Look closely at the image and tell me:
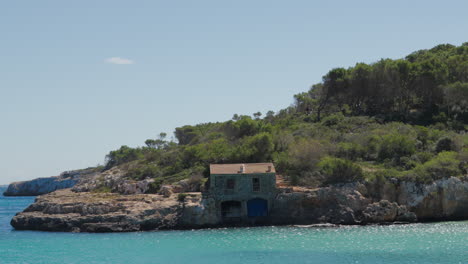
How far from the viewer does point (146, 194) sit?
50312mm

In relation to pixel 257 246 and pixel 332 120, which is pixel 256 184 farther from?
pixel 332 120

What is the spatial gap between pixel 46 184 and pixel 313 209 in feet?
366

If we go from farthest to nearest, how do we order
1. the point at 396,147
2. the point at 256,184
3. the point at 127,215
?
the point at 396,147, the point at 256,184, the point at 127,215

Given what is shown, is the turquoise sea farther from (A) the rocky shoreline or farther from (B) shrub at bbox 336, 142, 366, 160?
(B) shrub at bbox 336, 142, 366, 160

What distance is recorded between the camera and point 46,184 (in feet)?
466

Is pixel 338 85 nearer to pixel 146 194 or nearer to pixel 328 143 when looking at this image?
pixel 328 143

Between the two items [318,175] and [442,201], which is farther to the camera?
[318,175]

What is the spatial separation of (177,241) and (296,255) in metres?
9.69

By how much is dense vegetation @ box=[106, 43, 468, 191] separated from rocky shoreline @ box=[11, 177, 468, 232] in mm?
1297

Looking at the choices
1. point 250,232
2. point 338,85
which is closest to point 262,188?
point 250,232

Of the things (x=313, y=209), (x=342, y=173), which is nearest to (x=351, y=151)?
(x=342, y=173)

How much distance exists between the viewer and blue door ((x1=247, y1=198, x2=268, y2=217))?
149ft

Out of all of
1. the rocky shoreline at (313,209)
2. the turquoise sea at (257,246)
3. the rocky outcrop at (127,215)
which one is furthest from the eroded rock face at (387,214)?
the rocky outcrop at (127,215)

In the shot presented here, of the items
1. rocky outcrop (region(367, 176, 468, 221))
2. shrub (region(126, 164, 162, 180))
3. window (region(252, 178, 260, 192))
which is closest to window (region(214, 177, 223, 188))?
window (region(252, 178, 260, 192))
